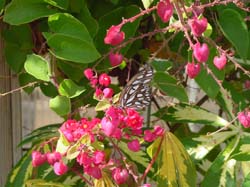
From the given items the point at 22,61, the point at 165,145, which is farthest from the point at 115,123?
the point at 22,61

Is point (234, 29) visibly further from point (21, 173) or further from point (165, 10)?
point (21, 173)

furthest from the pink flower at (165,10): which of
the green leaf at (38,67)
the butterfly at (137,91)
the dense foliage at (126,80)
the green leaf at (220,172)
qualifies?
the green leaf at (220,172)

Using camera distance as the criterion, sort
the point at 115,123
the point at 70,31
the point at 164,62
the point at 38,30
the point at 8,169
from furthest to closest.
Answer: the point at 8,169 < the point at 38,30 < the point at 164,62 < the point at 70,31 < the point at 115,123

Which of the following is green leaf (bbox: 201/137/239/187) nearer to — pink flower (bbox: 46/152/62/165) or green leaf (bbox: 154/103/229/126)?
green leaf (bbox: 154/103/229/126)

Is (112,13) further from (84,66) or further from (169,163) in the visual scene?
(169,163)

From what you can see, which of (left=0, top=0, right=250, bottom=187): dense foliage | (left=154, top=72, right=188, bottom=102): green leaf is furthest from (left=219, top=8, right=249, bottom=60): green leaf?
(left=154, top=72, right=188, bottom=102): green leaf
